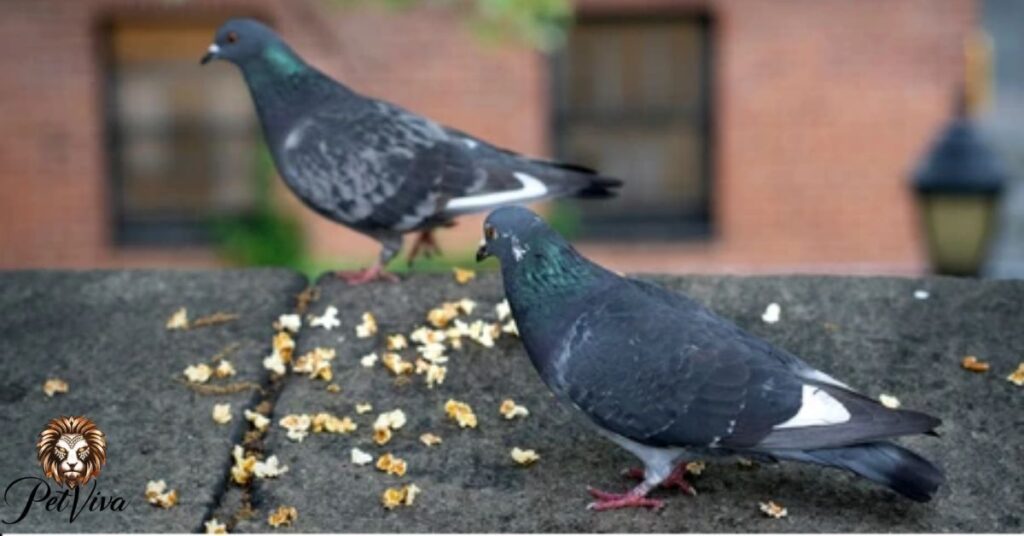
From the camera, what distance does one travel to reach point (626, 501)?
4168 millimetres

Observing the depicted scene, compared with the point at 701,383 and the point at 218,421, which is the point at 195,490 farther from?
the point at 701,383

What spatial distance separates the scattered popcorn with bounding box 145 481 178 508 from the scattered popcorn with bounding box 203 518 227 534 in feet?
0.34

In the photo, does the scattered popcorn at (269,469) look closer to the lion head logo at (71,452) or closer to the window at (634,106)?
the lion head logo at (71,452)

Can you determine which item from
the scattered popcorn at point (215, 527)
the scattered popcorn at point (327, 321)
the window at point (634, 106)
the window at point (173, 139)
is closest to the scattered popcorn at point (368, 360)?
the scattered popcorn at point (327, 321)

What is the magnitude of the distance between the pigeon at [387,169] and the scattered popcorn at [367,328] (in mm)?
277

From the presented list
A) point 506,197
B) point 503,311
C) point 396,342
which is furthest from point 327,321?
point 506,197

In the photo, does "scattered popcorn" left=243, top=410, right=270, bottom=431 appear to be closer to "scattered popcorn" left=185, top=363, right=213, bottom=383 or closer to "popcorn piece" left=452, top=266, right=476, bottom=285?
"scattered popcorn" left=185, top=363, right=213, bottom=383

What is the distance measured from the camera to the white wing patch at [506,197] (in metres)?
5.39

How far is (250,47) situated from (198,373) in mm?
1252

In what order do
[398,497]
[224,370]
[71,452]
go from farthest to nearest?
1. [224,370]
2. [71,452]
3. [398,497]

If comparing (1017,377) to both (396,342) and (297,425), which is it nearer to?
(396,342)

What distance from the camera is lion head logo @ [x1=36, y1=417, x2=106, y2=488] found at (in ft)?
14.0

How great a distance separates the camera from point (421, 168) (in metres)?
5.41

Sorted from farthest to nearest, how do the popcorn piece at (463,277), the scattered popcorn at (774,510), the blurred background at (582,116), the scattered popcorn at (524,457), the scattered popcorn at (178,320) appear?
the blurred background at (582,116) → the popcorn piece at (463,277) → the scattered popcorn at (178,320) → the scattered popcorn at (524,457) → the scattered popcorn at (774,510)
